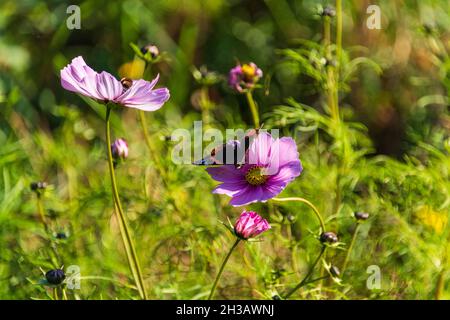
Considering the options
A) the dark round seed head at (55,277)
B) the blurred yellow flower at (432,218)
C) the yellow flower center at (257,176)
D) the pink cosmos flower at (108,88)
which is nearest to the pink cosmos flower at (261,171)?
the yellow flower center at (257,176)

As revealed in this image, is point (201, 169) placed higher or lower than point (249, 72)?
lower

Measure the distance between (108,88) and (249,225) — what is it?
0.71 ft

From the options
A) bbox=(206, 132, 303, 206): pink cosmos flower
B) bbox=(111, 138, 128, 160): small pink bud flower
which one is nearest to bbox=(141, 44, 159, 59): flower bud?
bbox=(111, 138, 128, 160): small pink bud flower

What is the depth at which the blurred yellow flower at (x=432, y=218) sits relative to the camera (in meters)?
1.25

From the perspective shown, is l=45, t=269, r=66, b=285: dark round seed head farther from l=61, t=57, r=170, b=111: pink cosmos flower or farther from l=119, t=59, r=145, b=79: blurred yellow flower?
l=119, t=59, r=145, b=79: blurred yellow flower

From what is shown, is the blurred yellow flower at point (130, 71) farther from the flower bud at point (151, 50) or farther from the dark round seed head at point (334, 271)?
the dark round seed head at point (334, 271)

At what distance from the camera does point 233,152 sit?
814 millimetres

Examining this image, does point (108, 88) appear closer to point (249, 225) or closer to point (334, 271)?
point (249, 225)

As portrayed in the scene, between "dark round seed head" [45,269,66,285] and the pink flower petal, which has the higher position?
the pink flower petal

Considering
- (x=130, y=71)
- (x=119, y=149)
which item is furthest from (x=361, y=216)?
(x=130, y=71)

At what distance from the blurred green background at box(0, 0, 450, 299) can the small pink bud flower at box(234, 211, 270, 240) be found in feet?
0.55

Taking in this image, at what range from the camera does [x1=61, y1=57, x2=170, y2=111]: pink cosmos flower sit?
787 millimetres
